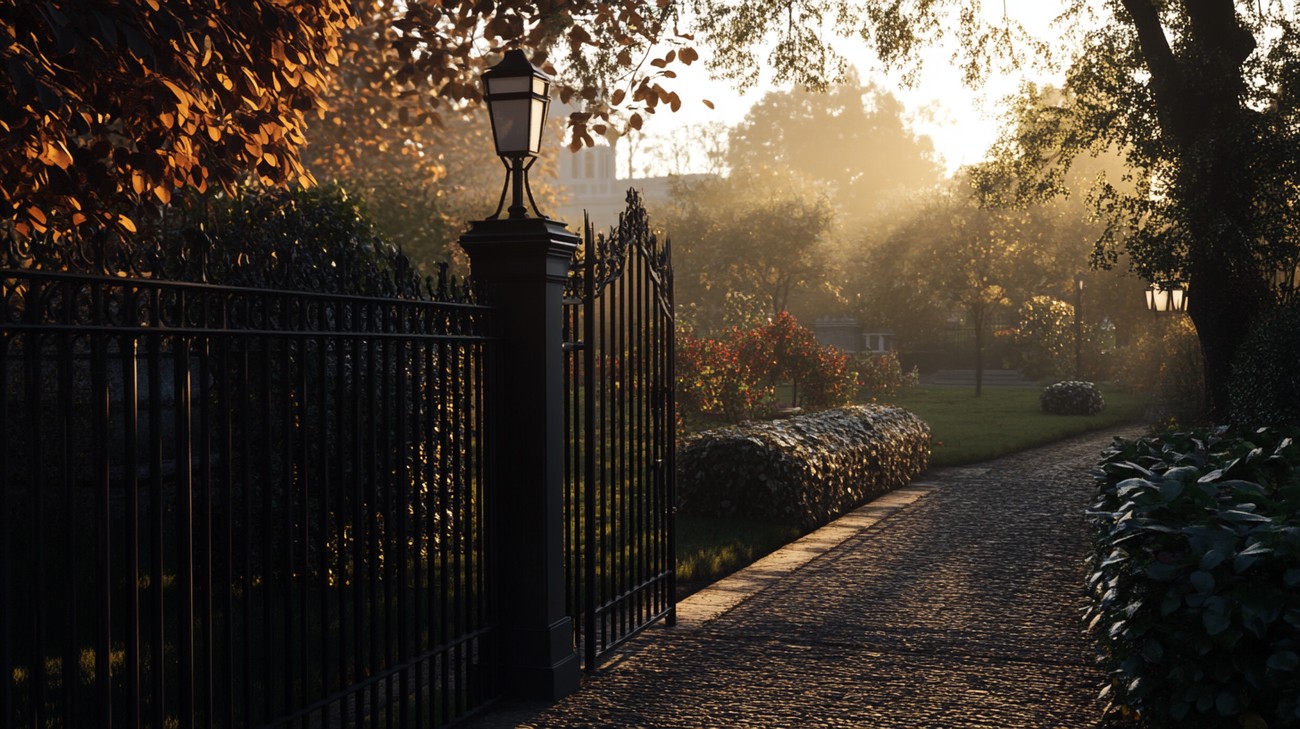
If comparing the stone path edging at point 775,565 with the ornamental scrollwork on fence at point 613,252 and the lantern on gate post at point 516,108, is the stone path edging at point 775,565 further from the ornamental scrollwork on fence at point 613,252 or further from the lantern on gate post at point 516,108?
the lantern on gate post at point 516,108

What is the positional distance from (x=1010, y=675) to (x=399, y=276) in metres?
3.53

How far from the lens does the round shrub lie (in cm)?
2478

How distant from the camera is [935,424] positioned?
73.5 ft

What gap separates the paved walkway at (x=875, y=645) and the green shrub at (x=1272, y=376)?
1.71 meters

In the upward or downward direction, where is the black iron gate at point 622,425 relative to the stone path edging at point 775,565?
upward

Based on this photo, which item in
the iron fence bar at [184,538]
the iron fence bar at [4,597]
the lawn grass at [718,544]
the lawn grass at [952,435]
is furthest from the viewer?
the lawn grass at [952,435]

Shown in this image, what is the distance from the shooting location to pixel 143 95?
6.30 m

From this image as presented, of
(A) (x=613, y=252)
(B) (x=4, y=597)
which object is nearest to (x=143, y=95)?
(A) (x=613, y=252)

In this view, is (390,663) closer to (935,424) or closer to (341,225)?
(341,225)

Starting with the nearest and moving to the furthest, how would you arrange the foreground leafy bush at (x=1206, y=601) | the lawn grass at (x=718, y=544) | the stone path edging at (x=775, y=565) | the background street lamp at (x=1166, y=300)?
the foreground leafy bush at (x=1206, y=601) → the stone path edging at (x=775, y=565) → the lawn grass at (x=718, y=544) → the background street lamp at (x=1166, y=300)

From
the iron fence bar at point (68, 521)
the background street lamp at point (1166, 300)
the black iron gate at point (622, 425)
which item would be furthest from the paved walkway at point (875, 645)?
the background street lamp at point (1166, 300)

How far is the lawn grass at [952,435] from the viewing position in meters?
8.86

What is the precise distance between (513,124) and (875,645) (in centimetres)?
334

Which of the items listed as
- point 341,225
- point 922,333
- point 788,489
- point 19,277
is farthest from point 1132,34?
point 922,333
